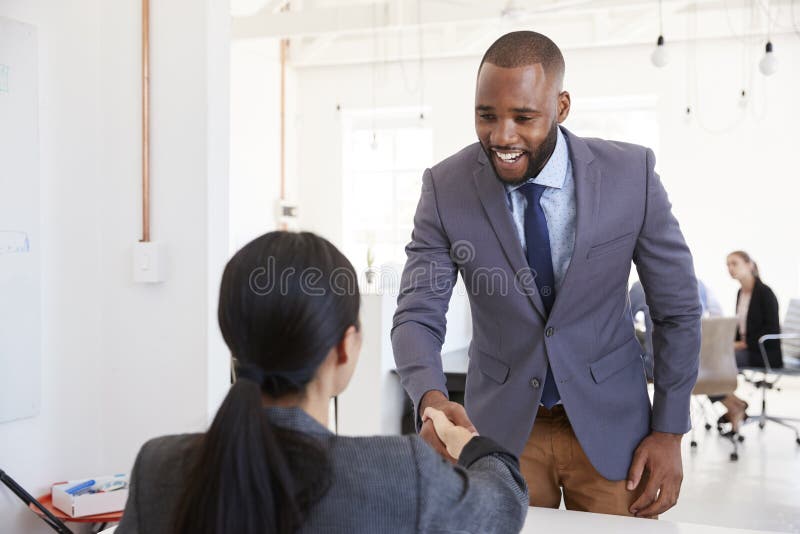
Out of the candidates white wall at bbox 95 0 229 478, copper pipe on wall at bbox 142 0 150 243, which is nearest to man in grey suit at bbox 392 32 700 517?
white wall at bbox 95 0 229 478

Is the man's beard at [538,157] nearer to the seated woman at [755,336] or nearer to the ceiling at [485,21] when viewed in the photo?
the seated woman at [755,336]

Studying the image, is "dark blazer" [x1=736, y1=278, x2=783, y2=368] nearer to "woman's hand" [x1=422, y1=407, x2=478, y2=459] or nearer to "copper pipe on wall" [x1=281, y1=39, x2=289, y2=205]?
"woman's hand" [x1=422, y1=407, x2=478, y2=459]

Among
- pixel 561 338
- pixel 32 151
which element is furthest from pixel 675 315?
pixel 32 151

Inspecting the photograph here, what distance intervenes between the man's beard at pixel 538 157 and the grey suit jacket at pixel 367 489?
2.17 feet

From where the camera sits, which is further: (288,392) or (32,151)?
(32,151)

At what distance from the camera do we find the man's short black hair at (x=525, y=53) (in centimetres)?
137

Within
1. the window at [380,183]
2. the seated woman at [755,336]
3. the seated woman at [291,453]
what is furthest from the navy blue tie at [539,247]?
the window at [380,183]

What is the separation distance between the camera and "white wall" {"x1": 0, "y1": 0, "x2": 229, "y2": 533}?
2561mm

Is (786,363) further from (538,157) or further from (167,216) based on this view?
(538,157)

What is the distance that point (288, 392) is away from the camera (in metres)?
0.90

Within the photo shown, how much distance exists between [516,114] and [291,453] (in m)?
0.79

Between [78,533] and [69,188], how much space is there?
1175 mm

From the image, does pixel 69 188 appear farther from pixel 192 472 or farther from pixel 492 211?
pixel 192 472

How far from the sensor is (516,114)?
137 cm
